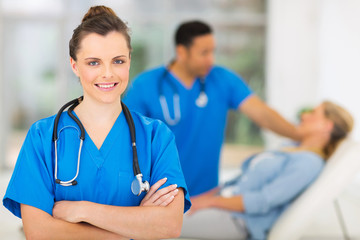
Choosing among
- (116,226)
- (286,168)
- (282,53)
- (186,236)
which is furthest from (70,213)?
(282,53)

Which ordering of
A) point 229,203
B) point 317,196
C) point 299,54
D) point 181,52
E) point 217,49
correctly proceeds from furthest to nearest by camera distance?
point 217,49 → point 299,54 → point 181,52 → point 229,203 → point 317,196

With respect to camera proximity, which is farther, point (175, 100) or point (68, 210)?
point (175, 100)

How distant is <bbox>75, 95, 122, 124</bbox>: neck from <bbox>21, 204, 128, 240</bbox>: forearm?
0.54 feet

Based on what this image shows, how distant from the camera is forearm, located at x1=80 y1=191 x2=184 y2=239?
2.39 ft

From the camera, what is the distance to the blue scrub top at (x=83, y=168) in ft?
2.48

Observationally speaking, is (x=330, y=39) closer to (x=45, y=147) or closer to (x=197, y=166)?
(x=197, y=166)

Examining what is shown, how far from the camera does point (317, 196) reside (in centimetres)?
158

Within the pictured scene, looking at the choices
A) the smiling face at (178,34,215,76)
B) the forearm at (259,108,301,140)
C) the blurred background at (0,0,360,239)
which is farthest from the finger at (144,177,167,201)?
the blurred background at (0,0,360,239)

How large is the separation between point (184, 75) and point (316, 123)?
58 centimetres

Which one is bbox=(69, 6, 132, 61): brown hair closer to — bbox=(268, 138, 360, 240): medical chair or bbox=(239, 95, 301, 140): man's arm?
bbox=(268, 138, 360, 240): medical chair

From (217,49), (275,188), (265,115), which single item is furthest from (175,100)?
(217,49)

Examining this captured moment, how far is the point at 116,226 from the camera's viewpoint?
73 cm

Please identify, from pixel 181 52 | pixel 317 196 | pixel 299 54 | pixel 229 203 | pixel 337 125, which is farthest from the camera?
pixel 299 54

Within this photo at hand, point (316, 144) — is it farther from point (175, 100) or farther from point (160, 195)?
point (160, 195)
